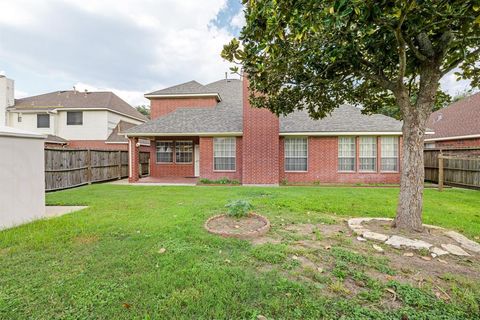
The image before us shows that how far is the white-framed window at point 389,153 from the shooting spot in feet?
41.2

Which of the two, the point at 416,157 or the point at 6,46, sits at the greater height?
the point at 6,46

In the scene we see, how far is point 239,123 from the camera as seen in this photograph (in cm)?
1318

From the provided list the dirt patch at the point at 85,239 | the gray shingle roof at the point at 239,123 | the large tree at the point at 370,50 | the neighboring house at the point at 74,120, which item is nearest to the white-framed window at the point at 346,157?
the gray shingle roof at the point at 239,123

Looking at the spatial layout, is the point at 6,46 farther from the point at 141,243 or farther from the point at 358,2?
the point at 358,2

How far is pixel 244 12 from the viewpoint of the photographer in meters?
4.17

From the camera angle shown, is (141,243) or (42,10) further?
(42,10)

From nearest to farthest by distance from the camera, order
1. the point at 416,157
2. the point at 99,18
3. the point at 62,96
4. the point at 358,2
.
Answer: the point at 358,2 < the point at 416,157 < the point at 99,18 < the point at 62,96

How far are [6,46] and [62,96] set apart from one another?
31.6 feet

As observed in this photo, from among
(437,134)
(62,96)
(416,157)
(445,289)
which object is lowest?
(445,289)

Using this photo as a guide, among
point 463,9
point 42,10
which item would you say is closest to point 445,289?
point 463,9

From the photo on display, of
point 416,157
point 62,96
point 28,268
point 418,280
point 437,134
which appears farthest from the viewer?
point 62,96

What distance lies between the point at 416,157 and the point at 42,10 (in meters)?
15.7

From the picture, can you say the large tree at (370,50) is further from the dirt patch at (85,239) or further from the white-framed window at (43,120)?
the white-framed window at (43,120)

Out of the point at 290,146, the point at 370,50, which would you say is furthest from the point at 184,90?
the point at 370,50
